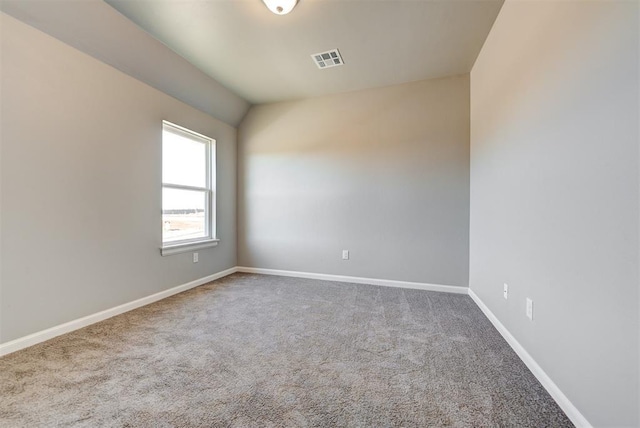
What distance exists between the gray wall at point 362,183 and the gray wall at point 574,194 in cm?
102

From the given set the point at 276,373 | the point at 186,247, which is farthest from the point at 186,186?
the point at 276,373

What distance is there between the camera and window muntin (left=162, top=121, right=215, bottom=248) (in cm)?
300

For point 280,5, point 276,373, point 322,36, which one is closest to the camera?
point 276,373

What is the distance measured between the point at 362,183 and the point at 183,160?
2360mm

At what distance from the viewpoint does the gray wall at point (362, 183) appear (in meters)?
3.10

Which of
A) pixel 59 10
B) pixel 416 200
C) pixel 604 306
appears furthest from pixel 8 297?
pixel 416 200

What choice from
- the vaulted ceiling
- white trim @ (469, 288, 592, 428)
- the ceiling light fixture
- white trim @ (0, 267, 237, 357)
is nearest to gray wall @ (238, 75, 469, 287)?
the vaulted ceiling

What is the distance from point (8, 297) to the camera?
1755 mm

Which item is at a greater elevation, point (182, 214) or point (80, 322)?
point (182, 214)

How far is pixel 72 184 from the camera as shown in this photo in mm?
2070

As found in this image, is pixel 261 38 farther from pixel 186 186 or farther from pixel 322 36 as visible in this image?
pixel 186 186

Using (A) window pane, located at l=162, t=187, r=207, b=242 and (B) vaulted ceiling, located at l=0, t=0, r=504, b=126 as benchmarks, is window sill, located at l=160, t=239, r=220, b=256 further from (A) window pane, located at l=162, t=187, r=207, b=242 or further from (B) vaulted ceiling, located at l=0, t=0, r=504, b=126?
(B) vaulted ceiling, located at l=0, t=0, r=504, b=126

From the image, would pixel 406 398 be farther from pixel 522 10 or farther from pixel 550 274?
pixel 522 10

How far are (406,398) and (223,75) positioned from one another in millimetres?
3583
